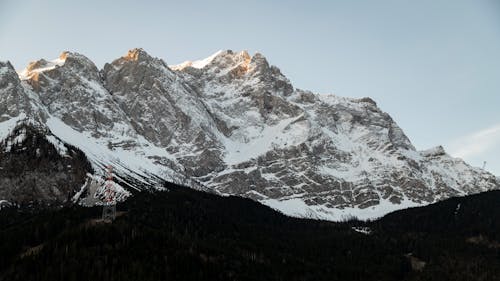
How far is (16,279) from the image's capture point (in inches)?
5738

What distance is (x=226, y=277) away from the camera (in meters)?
164

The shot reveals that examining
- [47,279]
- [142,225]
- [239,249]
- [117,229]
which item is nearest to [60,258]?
[47,279]

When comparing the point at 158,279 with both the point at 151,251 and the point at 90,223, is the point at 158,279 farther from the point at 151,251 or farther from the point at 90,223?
the point at 90,223

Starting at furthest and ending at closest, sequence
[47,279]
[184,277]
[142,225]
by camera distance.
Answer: [142,225], [184,277], [47,279]

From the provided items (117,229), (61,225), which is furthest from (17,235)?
(117,229)

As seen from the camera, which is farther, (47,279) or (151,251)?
(151,251)

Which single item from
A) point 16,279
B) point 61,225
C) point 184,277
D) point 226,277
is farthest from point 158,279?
point 61,225

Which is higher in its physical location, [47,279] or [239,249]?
[239,249]

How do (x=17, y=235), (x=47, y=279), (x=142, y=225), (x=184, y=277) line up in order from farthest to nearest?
(x=142, y=225) → (x=17, y=235) → (x=184, y=277) → (x=47, y=279)

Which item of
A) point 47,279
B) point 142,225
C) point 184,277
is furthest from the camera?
point 142,225

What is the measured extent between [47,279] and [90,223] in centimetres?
3493

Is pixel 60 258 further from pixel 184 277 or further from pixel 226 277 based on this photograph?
pixel 226 277

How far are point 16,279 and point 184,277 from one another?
37206 mm

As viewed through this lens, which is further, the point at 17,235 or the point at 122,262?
the point at 17,235
